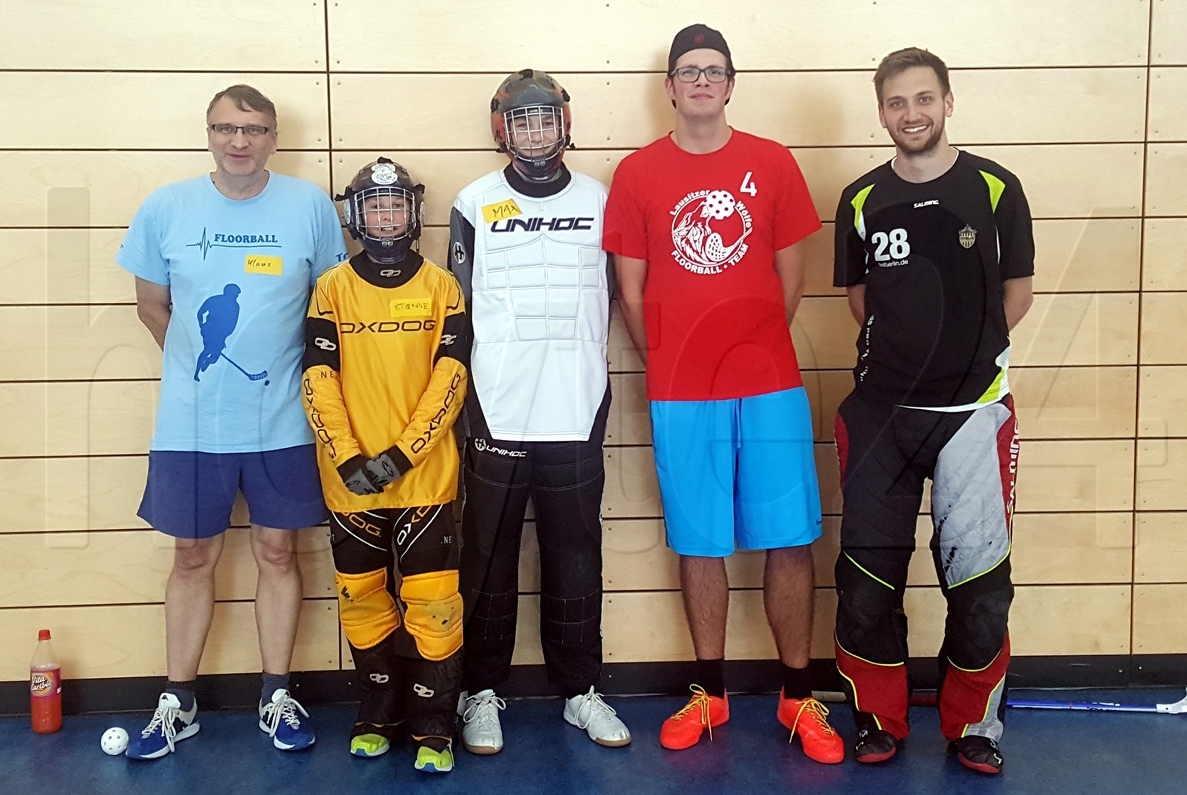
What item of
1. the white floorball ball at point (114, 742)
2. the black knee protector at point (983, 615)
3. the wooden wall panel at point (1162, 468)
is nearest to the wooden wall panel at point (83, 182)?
the white floorball ball at point (114, 742)

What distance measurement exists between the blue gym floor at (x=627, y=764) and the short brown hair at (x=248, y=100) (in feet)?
5.33

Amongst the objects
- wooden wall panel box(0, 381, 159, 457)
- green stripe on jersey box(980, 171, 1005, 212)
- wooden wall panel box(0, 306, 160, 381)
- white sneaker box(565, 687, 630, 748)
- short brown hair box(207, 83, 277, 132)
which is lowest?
white sneaker box(565, 687, 630, 748)

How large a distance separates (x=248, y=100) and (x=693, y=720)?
1.96 m

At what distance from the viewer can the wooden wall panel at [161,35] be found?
256 cm

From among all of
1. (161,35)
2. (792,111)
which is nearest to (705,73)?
(792,111)

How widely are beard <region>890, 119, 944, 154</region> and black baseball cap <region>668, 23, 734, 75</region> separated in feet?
1.53

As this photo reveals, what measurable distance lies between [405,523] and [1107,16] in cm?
236

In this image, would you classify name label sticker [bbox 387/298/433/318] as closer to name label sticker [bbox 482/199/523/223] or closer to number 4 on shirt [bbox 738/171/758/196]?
name label sticker [bbox 482/199/523/223]

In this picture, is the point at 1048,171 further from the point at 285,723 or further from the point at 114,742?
the point at 114,742

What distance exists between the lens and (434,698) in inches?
93.2

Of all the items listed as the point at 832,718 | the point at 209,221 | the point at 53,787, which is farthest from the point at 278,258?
the point at 832,718

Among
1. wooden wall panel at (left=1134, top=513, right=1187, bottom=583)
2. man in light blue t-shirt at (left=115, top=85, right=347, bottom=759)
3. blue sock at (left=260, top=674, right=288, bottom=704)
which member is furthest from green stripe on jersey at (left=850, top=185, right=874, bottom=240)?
blue sock at (left=260, top=674, right=288, bottom=704)

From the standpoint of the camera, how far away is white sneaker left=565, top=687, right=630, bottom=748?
8.04 ft

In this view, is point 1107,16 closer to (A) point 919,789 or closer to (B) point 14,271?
(A) point 919,789
